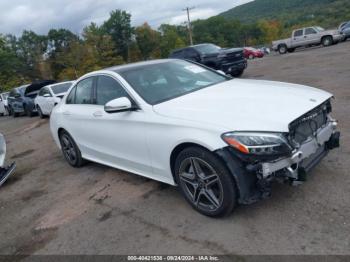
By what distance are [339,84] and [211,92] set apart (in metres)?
6.53

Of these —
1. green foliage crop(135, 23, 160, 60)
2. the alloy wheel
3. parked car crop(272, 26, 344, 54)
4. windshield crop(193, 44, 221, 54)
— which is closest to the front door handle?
the alloy wheel

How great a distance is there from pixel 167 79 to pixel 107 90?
0.88 meters

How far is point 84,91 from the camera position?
534 centimetres

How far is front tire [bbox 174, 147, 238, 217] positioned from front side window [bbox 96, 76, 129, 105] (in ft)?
4.18

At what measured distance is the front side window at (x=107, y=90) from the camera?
4418 millimetres

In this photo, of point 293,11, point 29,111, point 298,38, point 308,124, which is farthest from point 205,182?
point 293,11

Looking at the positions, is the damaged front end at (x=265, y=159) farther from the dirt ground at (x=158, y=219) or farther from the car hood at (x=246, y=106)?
the dirt ground at (x=158, y=219)

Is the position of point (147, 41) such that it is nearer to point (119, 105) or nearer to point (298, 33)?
point (298, 33)

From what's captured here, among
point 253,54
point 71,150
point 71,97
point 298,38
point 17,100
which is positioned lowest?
point 253,54

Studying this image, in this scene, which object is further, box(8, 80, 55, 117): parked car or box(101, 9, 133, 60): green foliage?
box(101, 9, 133, 60): green foliage

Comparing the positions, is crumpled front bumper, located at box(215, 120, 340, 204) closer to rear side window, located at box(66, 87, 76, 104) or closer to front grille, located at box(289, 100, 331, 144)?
front grille, located at box(289, 100, 331, 144)

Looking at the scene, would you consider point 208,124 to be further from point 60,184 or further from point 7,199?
point 7,199

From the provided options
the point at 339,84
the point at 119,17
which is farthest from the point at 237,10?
the point at 339,84

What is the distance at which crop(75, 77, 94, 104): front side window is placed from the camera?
203 inches
